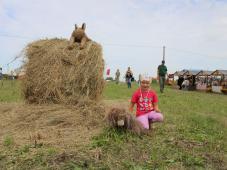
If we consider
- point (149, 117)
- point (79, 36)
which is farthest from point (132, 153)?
point (79, 36)

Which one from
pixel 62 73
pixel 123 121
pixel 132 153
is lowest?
pixel 132 153

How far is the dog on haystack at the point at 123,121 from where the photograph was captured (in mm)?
6067

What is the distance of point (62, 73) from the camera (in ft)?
28.3

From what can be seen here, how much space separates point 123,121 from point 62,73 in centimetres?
298

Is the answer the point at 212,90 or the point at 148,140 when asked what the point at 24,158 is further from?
the point at 212,90

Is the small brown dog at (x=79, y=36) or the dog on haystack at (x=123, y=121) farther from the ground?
the small brown dog at (x=79, y=36)

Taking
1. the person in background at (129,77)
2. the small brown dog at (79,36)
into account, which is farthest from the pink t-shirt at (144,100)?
the person in background at (129,77)

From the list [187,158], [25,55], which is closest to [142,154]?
[187,158]

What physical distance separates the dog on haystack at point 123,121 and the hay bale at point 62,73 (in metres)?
2.33

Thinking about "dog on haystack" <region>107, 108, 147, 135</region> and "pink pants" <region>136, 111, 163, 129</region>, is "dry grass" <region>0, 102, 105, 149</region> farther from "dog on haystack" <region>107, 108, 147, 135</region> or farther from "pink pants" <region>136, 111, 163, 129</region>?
"pink pants" <region>136, 111, 163, 129</region>

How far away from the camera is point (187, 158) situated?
16.6 ft

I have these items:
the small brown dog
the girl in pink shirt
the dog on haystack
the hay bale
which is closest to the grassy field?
the dog on haystack

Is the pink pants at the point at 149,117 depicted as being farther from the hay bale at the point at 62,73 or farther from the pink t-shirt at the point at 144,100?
the hay bale at the point at 62,73

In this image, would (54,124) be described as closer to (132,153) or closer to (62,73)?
(62,73)
